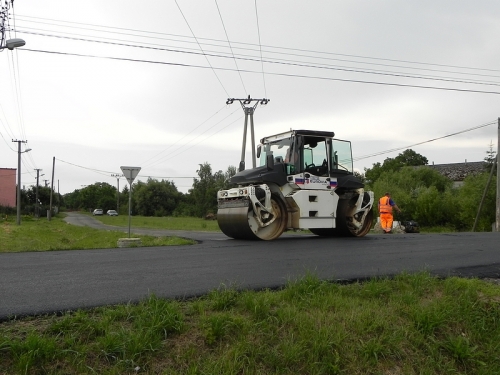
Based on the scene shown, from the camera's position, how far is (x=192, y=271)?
711 centimetres

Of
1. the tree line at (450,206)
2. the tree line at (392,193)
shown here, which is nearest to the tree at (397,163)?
the tree line at (392,193)

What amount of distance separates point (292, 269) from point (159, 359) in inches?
144

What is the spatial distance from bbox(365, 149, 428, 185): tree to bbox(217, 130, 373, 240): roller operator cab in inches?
2096

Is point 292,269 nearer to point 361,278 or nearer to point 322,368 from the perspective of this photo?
point 361,278

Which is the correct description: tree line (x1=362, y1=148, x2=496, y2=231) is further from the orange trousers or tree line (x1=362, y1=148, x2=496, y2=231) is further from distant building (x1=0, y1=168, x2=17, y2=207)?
distant building (x1=0, y1=168, x2=17, y2=207)

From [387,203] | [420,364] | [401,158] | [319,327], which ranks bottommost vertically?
[420,364]

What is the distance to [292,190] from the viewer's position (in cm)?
1268

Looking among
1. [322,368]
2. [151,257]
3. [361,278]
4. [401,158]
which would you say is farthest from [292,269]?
[401,158]

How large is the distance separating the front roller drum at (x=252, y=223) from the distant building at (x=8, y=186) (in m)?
64.9

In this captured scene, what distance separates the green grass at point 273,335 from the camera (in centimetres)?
405

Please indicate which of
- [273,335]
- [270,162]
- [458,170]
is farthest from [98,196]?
[273,335]

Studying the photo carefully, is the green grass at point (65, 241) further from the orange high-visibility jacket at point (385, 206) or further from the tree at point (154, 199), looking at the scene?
the tree at point (154, 199)

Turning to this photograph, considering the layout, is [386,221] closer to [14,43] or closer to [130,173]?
[130,173]

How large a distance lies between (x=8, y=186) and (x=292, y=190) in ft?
221
